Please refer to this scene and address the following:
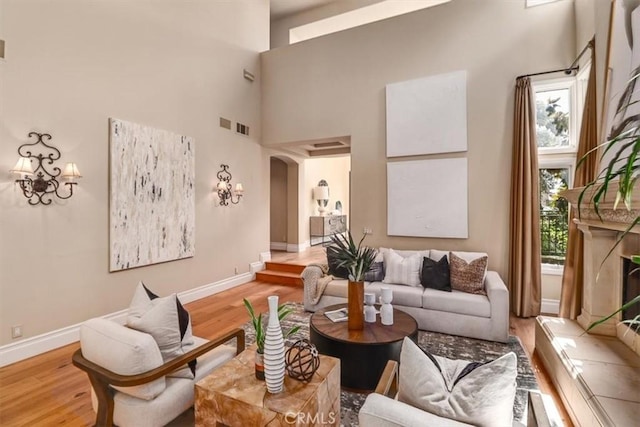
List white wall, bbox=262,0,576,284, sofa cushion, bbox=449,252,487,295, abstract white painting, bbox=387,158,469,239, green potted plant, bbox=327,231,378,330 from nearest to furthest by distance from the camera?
1. green potted plant, bbox=327,231,378,330
2. sofa cushion, bbox=449,252,487,295
3. white wall, bbox=262,0,576,284
4. abstract white painting, bbox=387,158,469,239

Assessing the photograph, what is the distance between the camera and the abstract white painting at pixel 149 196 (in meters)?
3.88

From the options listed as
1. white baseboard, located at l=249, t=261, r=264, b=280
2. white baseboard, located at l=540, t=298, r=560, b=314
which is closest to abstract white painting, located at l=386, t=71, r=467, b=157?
white baseboard, located at l=540, t=298, r=560, b=314

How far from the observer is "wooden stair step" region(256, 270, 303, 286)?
592cm

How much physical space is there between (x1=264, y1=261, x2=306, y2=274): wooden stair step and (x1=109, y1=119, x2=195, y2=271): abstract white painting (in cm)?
191

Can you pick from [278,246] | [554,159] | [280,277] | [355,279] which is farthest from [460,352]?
[278,246]

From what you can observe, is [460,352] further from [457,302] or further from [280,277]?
[280,277]

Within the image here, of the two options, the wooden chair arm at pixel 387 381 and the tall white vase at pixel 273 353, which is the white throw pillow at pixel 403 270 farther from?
the tall white vase at pixel 273 353

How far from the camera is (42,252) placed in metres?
3.23

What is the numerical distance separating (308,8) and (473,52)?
13.6 feet

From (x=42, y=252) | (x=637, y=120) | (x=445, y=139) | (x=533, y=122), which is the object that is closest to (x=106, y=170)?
(x=42, y=252)

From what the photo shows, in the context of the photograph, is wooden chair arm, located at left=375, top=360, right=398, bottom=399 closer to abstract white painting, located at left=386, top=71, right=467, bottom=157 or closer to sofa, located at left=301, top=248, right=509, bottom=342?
sofa, located at left=301, top=248, right=509, bottom=342

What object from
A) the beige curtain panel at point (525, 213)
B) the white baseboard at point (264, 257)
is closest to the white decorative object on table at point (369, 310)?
the beige curtain panel at point (525, 213)

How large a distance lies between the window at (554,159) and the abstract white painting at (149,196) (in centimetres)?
533

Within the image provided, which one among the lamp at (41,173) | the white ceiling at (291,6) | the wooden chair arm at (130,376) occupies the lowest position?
the wooden chair arm at (130,376)
